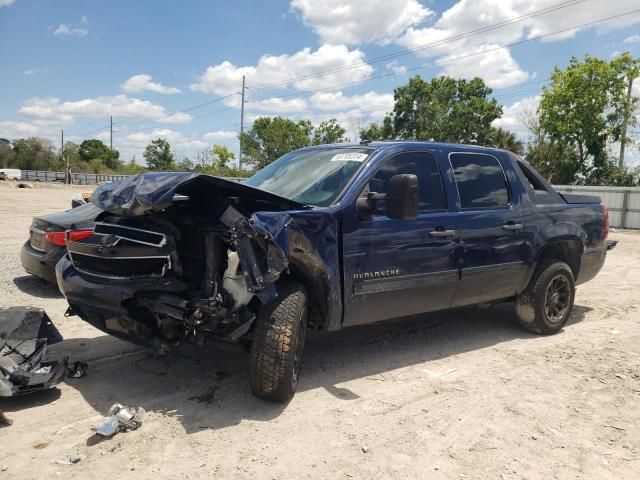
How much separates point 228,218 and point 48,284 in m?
4.92

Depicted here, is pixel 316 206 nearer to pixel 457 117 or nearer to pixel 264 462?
pixel 264 462

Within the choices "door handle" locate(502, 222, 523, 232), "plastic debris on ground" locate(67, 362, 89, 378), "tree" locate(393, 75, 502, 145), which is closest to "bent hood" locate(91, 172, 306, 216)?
"plastic debris on ground" locate(67, 362, 89, 378)

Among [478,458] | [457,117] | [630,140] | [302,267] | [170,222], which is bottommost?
[478,458]

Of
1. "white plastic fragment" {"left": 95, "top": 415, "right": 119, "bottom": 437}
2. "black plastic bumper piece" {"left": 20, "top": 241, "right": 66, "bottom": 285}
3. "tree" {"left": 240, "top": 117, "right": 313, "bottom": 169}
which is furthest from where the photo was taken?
"tree" {"left": 240, "top": 117, "right": 313, "bottom": 169}

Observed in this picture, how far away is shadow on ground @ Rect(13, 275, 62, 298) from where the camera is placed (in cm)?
668

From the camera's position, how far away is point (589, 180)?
29922mm

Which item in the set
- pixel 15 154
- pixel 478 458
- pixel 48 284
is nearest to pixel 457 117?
pixel 48 284

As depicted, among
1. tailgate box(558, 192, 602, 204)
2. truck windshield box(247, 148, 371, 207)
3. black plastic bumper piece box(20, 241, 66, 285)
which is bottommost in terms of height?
black plastic bumper piece box(20, 241, 66, 285)

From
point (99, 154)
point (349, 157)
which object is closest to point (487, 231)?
point (349, 157)

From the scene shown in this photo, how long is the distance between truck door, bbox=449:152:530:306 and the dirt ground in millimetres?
654

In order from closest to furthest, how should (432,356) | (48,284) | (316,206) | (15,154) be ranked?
(316,206), (432,356), (48,284), (15,154)

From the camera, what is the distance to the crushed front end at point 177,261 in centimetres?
336

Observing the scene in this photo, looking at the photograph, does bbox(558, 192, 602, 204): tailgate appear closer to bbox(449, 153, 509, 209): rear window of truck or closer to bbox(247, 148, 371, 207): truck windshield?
bbox(449, 153, 509, 209): rear window of truck

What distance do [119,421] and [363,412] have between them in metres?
1.61
